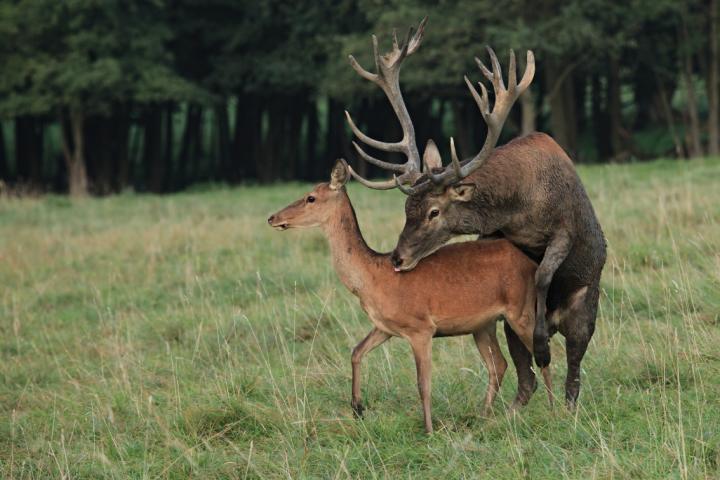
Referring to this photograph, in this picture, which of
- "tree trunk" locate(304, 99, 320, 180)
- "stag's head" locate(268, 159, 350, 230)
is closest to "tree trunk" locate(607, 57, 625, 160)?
"tree trunk" locate(304, 99, 320, 180)

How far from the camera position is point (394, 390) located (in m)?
6.53

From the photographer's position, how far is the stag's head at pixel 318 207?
6.21 m

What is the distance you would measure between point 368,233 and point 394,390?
19.7ft

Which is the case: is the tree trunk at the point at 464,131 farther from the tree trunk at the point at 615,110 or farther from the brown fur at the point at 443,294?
the brown fur at the point at 443,294

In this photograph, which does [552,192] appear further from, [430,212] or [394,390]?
[394,390]

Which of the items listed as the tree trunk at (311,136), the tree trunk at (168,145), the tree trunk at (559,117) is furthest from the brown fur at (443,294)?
the tree trunk at (311,136)

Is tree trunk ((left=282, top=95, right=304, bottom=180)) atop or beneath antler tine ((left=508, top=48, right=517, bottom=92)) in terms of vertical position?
beneath

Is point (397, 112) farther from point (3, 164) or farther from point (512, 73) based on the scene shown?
point (3, 164)

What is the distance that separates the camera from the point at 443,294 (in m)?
5.80

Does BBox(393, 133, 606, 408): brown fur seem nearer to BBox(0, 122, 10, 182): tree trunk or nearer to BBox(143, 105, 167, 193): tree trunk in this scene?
BBox(143, 105, 167, 193): tree trunk

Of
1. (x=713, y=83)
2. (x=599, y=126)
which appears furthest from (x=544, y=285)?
(x=599, y=126)

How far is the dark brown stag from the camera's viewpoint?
5.68m

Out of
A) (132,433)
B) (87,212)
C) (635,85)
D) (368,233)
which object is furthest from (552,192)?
(635,85)

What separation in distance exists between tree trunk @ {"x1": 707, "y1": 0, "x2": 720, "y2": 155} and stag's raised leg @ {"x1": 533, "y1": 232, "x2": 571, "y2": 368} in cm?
2199
